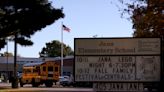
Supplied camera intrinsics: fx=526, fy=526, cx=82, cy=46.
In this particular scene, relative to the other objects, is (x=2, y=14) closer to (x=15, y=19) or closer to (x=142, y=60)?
(x=15, y=19)

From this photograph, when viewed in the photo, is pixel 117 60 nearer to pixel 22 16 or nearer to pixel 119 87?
pixel 119 87

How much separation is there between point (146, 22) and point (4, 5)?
32.2ft

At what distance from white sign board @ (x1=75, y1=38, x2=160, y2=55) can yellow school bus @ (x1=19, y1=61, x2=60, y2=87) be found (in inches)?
1961

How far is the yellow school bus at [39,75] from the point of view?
70.4 m

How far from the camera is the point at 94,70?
68.4 feet

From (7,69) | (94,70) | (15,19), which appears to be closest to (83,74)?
(94,70)

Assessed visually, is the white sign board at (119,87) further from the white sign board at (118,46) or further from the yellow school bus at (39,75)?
the yellow school bus at (39,75)

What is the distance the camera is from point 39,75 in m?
70.8

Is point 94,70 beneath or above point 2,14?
beneath

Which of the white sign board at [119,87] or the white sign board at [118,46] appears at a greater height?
the white sign board at [118,46]

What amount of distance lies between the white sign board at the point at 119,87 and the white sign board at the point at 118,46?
1243 mm

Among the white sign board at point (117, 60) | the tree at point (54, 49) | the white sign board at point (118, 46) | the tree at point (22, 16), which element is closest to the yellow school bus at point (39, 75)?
the tree at point (22, 16)

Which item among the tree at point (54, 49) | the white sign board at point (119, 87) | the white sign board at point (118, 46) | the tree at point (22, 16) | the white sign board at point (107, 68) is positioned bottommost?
the white sign board at point (119, 87)

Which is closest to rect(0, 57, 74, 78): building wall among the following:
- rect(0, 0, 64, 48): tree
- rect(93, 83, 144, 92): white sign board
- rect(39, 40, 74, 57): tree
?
rect(39, 40, 74, 57): tree
